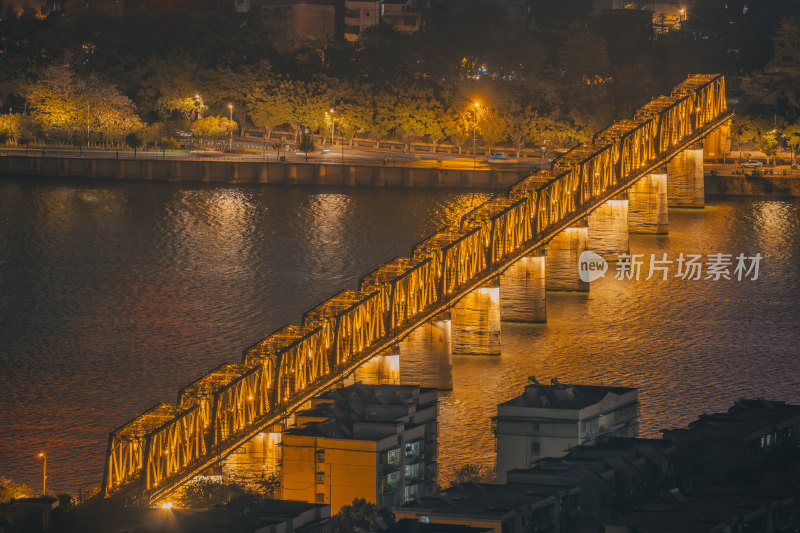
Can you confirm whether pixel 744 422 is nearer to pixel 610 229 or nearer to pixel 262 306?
pixel 262 306

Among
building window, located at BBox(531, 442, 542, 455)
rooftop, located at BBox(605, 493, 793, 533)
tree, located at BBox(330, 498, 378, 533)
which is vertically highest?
rooftop, located at BBox(605, 493, 793, 533)

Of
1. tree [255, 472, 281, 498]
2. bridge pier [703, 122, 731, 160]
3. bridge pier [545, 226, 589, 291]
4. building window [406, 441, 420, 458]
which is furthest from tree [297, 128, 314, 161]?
building window [406, 441, 420, 458]

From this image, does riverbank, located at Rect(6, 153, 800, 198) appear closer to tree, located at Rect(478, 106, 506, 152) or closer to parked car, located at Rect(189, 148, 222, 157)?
parked car, located at Rect(189, 148, 222, 157)

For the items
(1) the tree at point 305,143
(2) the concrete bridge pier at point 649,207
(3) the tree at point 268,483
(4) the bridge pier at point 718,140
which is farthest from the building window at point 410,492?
(1) the tree at point 305,143

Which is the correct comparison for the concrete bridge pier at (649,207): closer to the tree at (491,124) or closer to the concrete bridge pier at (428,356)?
the tree at (491,124)

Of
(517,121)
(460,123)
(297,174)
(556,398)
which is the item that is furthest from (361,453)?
(517,121)
